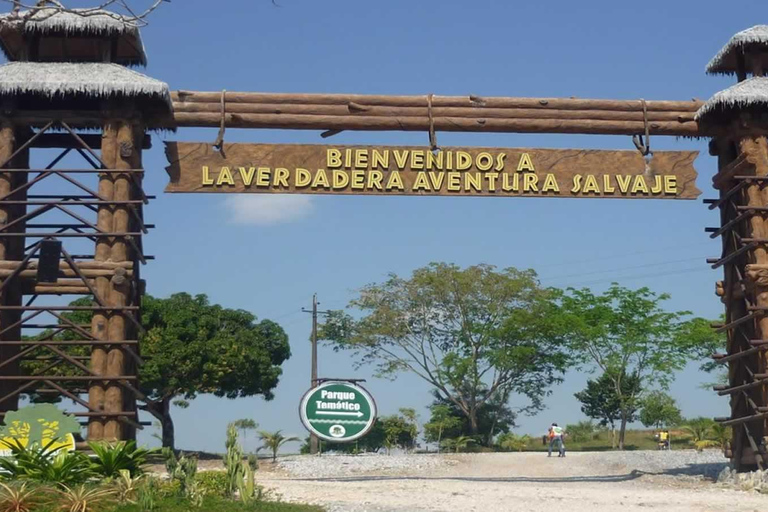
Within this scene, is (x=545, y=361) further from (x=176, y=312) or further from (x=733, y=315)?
(x=733, y=315)

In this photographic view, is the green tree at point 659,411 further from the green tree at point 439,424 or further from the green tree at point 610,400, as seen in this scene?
the green tree at point 439,424

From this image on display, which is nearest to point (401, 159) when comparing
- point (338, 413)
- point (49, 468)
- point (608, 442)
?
point (338, 413)

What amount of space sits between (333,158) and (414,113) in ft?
6.09

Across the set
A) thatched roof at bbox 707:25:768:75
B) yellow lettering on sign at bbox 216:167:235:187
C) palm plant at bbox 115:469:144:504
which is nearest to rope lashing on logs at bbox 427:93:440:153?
yellow lettering on sign at bbox 216:167:235:187

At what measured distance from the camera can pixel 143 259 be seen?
65.8 feet

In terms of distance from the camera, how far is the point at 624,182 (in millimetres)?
20859

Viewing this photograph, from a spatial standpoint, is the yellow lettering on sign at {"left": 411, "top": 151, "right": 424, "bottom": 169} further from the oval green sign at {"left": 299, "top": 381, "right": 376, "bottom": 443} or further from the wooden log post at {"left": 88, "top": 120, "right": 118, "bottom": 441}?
the wooden log post at {"left": 88, "top": 120, "right": 118, "bottom": 441}

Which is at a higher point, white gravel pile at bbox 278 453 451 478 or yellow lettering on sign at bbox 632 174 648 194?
yellow lettering on sign at bbox 632 174 648 194

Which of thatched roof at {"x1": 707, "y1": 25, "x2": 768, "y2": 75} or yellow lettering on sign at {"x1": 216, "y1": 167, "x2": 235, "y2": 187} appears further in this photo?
thatched roof at {"x1": 707, "y1": 25, "x2": 768, "y2": 75}

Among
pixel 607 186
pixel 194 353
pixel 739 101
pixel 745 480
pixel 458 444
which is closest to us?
pixel 745 480

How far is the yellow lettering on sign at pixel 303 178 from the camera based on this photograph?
20375 mm

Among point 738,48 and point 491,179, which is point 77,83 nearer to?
point 491,179

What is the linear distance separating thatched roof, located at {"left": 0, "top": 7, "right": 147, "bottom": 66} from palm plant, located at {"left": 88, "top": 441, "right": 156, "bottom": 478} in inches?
327

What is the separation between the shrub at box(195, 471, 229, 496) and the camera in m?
14.7
